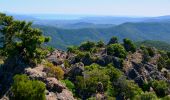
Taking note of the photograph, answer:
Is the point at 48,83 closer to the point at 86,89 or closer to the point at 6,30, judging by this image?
the point at 86,89

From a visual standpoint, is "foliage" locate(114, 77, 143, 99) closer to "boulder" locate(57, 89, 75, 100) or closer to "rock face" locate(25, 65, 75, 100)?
"rock face" locate(25, 65, 75, 100)

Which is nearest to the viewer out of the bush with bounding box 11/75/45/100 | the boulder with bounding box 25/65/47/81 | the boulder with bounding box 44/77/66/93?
the bush with bounding box 11/75/45/100

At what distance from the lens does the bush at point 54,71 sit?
84.2 metres

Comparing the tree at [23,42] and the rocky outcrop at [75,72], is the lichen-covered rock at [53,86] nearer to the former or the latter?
the tree at [23,42]

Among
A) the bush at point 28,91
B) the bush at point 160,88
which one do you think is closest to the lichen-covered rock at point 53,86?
the bush at point 28,91

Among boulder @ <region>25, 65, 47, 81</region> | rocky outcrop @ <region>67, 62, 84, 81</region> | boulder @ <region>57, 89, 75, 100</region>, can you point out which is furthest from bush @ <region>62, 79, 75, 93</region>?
boulder @ <region>25, 65, 47, 81</region>

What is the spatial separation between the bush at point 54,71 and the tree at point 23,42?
3.33m

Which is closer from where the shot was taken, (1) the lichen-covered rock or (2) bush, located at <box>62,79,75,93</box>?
(1) the lichen-covered rock

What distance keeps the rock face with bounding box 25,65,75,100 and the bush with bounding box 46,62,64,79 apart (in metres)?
3.65

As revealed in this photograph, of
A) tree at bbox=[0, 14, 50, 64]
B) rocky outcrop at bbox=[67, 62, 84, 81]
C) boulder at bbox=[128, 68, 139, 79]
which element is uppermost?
tree at bbox=[0, 14, 50, 64]

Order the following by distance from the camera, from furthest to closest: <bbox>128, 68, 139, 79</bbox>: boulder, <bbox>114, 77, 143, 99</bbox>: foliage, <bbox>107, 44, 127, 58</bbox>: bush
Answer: <bbox>107, 44, 127, 58</bbox>: bush < <bbox>128, 68, 139, 79</bbox>: boulder < <bbox>114, 77, 143, 99</bbox>: foliage

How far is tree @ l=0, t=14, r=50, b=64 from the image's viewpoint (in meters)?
85.5

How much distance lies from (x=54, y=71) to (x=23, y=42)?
10054 mm

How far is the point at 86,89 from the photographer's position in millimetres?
85250
